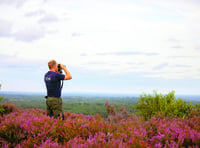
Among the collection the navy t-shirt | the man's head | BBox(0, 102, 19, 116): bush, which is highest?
the man's head

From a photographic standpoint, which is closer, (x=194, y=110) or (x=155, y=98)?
(x=194, y=110)

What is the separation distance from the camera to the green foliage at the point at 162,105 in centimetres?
869

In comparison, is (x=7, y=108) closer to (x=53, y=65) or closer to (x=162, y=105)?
(x=53, y=65)

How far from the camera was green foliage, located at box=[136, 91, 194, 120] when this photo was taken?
869 cm

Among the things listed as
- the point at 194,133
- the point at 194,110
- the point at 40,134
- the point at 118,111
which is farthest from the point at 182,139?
the point at 118,111

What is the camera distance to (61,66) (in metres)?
6.89

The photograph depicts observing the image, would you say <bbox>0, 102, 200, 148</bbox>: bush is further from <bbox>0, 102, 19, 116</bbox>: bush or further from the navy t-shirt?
<bbox>0, 102, 19, 116</bbox>: bush

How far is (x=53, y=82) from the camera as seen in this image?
22.3 ft

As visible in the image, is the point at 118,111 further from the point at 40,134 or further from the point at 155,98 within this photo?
the point at 40,134

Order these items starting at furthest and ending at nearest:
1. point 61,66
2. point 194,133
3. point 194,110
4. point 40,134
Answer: point 194,110 < point 61,66 < point 40,134 < point 194,133

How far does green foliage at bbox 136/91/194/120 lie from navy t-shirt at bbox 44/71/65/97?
447 cm

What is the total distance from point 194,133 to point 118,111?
215 inches

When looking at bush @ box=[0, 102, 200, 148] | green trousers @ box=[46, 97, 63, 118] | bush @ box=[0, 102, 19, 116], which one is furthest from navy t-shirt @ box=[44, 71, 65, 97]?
bush @ box=[0, 102, 19, 116]

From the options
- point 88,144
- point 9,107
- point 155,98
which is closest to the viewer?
point 88,144
